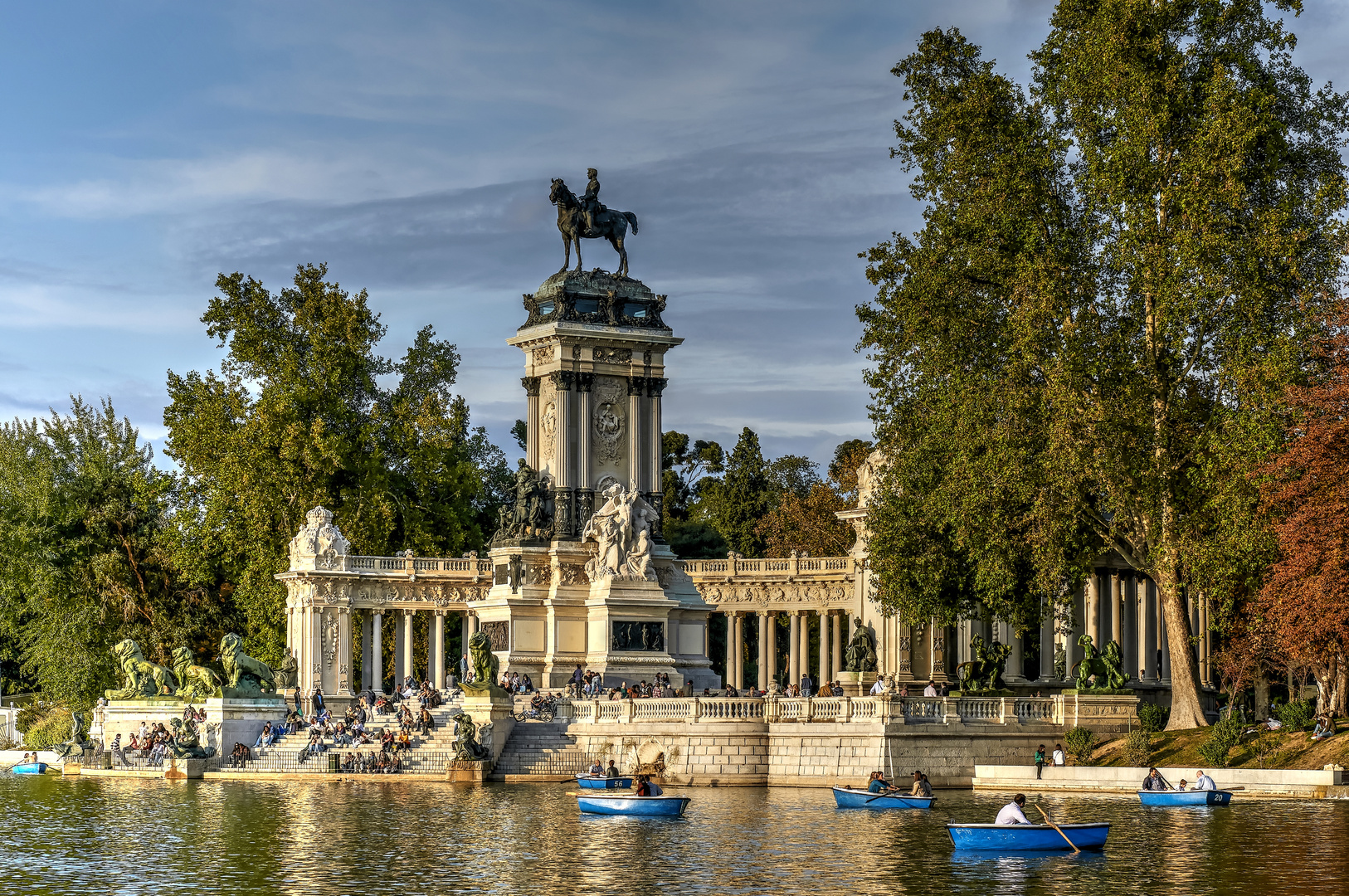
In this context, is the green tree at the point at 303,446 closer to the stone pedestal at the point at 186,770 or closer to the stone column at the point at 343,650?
the stone column at the point at 343,650

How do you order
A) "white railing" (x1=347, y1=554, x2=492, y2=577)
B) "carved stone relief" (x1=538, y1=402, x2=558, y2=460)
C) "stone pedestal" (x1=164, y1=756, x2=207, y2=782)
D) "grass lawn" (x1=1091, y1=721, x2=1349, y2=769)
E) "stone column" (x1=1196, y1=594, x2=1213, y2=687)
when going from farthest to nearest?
"white railing" (x1=347, y1=554, x2=492, y2=577), "carved stone relief" (x1=538, y1=402, x2=558, y2=460), "stone column" (x1=1196, y1=594, x2=1213, y2=687), "stone pedestal" (x1=164, y1=756, x2=207, y2=782), "grass lawn" (x1=1091, y1=721, x2=1349, y2=769)

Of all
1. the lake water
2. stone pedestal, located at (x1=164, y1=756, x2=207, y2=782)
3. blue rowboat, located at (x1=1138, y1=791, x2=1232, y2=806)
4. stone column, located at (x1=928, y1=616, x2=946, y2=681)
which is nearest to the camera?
the lake water

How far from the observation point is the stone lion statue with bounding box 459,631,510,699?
5678 centimetres

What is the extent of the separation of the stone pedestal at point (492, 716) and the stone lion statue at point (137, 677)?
14.2 m

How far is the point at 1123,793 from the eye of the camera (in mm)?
48719

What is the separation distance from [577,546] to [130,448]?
28.7m

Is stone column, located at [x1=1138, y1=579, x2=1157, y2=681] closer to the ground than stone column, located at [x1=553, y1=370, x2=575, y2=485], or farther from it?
closer to the ground

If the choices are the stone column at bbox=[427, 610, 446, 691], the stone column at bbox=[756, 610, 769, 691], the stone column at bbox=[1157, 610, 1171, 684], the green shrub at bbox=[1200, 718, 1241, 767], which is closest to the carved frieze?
the stone column at bbox=[756, 610, 769, 691]

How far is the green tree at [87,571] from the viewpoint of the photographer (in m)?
82.8

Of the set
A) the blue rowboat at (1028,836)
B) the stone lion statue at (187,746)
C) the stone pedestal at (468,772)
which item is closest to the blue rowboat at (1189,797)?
the blue rowboat at (1028,836)

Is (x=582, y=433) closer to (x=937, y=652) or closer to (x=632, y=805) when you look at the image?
(x=937, y=652)

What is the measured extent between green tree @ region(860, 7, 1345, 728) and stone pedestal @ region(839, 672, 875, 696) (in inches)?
165

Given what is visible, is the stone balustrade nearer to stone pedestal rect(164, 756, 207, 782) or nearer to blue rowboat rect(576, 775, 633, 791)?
blue rowboat rect(576, 775, 633, 791)

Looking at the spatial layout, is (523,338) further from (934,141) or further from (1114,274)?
(1114,274)
